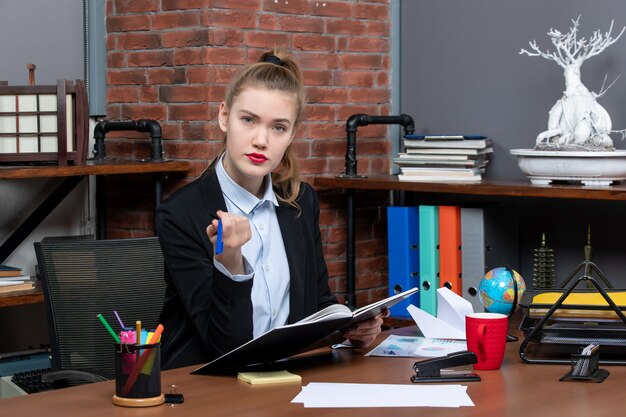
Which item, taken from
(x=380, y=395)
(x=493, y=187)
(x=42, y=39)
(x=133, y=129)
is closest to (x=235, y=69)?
(x=133, y=129)

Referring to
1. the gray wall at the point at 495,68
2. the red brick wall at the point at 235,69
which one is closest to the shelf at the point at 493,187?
the red brick wall at the point at 235,69

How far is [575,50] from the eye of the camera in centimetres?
328

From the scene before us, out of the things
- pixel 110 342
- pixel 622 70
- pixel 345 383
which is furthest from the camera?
pixel 622 70

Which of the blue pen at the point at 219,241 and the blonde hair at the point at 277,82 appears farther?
the blonde hair at the point at 277,82

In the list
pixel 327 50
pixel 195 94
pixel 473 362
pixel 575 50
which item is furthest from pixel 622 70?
pixel 473 362

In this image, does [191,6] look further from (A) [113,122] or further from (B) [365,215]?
(B) [365,215]

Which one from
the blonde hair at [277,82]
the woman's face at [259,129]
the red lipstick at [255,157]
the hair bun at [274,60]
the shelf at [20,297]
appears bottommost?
the shelf at [20,297]

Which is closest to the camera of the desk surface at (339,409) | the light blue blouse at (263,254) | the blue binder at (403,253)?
the desk surface at (339,409)

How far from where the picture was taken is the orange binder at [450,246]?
3.38 m

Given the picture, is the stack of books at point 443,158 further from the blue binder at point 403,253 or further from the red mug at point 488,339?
the red mug at point 488,339

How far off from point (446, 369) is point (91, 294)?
104 centimetres

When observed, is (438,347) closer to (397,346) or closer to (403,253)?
(397,346)

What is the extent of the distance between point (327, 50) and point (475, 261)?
99 cm

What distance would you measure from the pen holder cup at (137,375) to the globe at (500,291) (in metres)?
0.84
